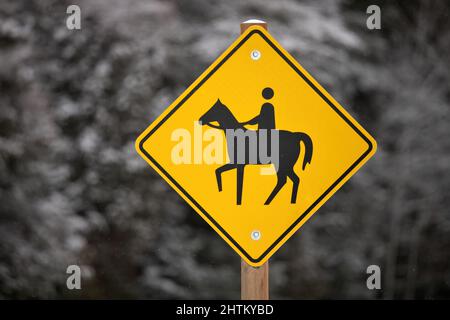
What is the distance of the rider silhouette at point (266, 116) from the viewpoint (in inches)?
110

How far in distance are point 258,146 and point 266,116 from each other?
148mm

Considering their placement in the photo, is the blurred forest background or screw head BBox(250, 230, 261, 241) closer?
screw head BBox(250, 230, 261, 241)

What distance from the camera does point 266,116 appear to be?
2828 mm

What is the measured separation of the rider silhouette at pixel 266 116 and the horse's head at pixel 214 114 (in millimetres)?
122

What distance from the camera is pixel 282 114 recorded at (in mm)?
2830

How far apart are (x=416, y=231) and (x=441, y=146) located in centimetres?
150

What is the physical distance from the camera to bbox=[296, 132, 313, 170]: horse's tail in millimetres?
2809

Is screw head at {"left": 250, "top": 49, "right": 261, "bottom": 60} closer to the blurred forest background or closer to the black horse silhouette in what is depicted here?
the black horse silhouette

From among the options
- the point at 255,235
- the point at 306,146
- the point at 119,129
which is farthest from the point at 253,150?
the point at 119,129

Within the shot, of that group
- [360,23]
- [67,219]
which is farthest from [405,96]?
[67,219]

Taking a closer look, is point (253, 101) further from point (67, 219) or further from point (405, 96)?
point (405, 96)

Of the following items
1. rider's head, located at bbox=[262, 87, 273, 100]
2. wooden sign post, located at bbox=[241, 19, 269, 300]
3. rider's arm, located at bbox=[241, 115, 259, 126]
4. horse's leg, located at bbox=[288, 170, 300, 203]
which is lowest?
wooden sign post, located at bbox=[241, 19, 269, 300]

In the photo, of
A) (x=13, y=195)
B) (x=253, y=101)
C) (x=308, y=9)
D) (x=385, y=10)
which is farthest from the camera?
(x=385, y=10)

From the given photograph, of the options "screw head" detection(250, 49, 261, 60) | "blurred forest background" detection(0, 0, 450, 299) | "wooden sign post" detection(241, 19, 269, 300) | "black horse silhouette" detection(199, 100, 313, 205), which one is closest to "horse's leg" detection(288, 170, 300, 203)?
"black horse silhouette" detection(199, 100, 313, 205)
